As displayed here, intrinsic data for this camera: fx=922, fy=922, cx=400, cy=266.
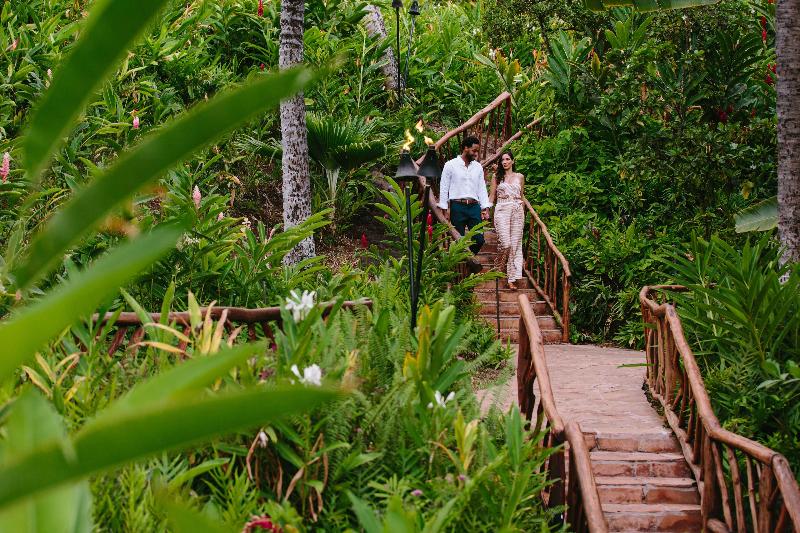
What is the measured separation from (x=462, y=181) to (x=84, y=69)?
10.7 m

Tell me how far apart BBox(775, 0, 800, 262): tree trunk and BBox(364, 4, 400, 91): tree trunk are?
321 inches

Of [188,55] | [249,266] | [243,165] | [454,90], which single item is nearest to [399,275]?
[249,266]

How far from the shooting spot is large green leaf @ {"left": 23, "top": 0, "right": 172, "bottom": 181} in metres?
0.37

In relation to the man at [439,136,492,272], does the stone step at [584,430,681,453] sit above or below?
below

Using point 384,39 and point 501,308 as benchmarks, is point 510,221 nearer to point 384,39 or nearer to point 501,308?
point 501,308

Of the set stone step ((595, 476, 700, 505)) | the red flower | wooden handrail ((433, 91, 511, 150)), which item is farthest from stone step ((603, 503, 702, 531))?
wooden handrail ((433, 91, 511, 150))

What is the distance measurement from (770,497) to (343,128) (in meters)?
8.40

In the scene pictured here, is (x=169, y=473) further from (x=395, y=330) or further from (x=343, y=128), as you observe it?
(x=343, y=128)

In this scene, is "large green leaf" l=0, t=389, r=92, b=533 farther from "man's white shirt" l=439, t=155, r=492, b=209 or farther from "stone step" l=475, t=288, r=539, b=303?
"stone step" l=475, t=288, r=539, b=303

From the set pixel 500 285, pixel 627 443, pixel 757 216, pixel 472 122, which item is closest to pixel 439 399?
pixel 627 443

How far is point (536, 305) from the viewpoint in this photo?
39.5ft

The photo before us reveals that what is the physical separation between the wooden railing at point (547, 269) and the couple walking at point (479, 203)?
1.48 ft

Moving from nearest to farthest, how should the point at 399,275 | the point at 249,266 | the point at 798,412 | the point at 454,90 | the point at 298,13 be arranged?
1. the point at 798,412
2. the point at 249,266
3. the point at 399,275
4. the point at 298,13
5. the point at 454,90

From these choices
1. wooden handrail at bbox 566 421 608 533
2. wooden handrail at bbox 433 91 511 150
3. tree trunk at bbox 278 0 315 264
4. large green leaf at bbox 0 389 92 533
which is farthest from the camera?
wooden handrail at bbox 433 91 511 150
